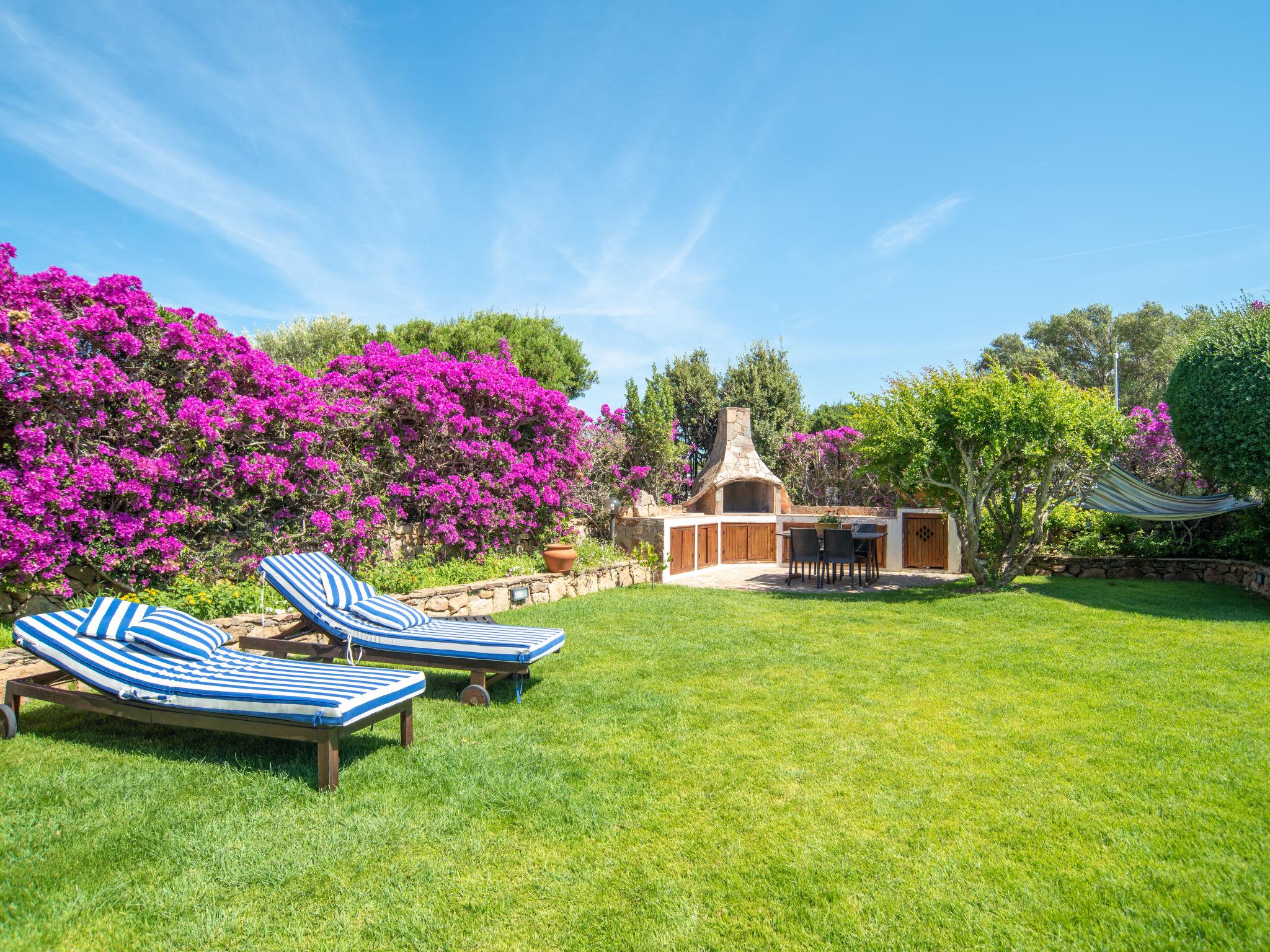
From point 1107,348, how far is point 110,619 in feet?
131

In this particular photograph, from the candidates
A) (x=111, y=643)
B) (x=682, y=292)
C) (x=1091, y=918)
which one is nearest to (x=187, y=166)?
(x=111, y=643)

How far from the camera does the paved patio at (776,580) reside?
481 inches

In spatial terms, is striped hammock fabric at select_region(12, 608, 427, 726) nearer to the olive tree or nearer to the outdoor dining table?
the olive tree

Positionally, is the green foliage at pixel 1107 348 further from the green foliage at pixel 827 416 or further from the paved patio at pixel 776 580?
the paved patio at pixel 776 580

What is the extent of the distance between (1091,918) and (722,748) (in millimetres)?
2112

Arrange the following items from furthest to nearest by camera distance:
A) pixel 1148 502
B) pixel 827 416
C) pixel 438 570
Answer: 1. pixel 827 416
2. pixel 1148 502
3. pixel 438 570

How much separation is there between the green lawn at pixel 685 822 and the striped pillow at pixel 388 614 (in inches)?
28.4

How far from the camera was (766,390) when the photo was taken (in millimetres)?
27016

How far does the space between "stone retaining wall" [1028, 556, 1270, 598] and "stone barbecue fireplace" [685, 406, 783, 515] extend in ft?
24.9

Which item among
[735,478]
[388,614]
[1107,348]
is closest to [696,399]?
[735,478]

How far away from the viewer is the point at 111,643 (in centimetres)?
448

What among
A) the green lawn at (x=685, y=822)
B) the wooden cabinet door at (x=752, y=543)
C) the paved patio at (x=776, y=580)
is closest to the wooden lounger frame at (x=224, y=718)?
the green lawn at (x=685, y=822)

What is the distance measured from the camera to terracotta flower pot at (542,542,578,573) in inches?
407

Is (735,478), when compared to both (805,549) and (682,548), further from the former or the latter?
(805,549)
